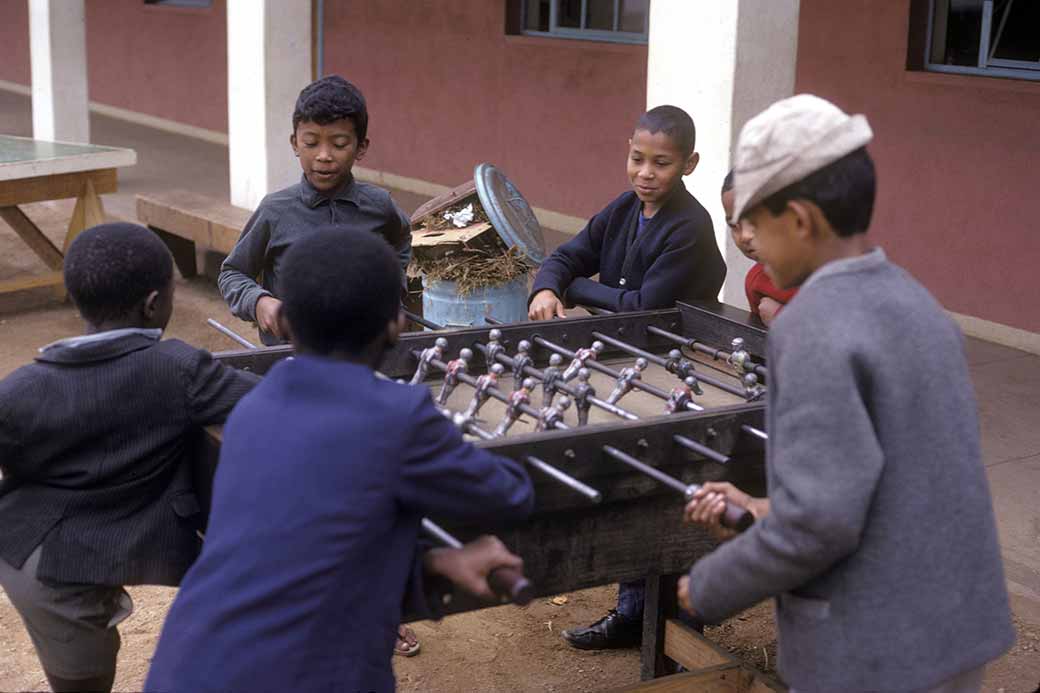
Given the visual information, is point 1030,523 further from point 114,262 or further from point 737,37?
point 114,262

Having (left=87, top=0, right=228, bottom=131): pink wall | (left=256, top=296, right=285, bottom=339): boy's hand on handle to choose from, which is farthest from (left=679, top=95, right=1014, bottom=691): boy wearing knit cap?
(left=87, top=0, right=228, bottom=131): pink wall

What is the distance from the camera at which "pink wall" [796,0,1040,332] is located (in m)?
7.23

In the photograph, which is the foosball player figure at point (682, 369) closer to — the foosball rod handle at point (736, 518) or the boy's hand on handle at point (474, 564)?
the foosball rod handle at point (736, 518)

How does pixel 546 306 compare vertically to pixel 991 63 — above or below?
below

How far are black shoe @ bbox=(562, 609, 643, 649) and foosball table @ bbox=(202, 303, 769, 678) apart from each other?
1.59ft

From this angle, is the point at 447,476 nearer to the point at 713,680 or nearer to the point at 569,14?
the point at 713,680

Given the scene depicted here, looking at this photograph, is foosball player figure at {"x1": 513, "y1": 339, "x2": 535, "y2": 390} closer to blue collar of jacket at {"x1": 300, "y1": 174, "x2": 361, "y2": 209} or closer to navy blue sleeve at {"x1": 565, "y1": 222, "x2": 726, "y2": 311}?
navy blue sleeve at {"x1": 565, "y1": 222, "x2": 726, "y2": 311}

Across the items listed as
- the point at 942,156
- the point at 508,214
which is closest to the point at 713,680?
the point at 508,214

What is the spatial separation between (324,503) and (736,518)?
71 centimetres

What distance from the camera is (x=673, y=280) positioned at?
161 inches

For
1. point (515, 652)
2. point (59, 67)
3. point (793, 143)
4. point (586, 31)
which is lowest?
point (515, 652)

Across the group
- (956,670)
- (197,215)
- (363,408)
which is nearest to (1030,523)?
(956,670)

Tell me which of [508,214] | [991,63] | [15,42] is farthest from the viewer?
[15,42]

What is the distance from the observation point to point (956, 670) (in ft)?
6.82
